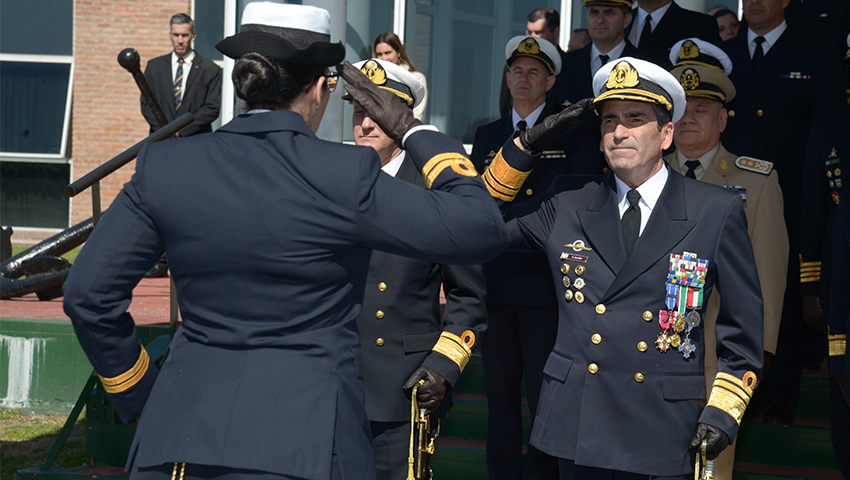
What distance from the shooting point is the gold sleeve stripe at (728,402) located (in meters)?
2.48

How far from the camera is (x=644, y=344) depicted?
2.59 meters

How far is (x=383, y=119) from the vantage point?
2.02 metres

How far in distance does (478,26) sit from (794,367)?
19.9 ft

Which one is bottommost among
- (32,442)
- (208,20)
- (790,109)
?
(32,442)

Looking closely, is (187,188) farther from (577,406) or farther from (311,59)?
(577,406)

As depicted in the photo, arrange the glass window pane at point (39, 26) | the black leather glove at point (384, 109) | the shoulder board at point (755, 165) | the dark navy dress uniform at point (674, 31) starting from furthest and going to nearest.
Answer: the glass window pane at point (39, 26), the dark navy dress uniform at point (674, 31), the shoulder board at point (755, 165), the black leather glove at point (384, 109)

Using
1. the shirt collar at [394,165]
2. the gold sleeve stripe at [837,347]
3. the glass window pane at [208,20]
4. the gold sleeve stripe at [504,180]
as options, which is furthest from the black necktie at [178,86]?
the gold sleeve stripe at [837,347]

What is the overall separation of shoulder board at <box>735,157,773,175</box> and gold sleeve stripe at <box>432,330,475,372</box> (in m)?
1.68

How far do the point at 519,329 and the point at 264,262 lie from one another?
7.87 ft

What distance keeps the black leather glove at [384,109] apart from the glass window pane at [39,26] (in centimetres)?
1182

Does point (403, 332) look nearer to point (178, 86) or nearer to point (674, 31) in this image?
point (674, 31)

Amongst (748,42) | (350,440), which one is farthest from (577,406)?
(748,42)

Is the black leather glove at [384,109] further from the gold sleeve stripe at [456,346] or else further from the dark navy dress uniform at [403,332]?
the gold sleeve stripe at [456,346]

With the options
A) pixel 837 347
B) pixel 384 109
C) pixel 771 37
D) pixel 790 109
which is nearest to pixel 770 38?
pixel 771 37
